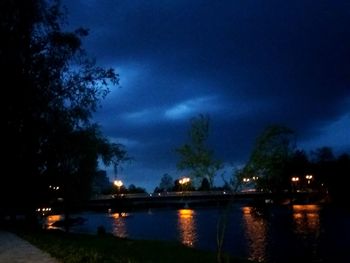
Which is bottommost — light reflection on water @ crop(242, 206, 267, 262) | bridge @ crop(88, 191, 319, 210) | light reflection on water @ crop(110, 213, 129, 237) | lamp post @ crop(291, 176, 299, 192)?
light reflection on water @ crop(242, 206, 267, 262)

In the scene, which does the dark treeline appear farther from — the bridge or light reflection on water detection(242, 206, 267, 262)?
the bridge

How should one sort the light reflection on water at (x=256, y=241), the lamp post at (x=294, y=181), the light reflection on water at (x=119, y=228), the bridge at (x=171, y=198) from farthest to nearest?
the lamp post at (x=294, y=181), the bridge at (x=171, y=198), the light reflection on water at (x=119, y=228), the light reflection on water at (x=256, y=241)

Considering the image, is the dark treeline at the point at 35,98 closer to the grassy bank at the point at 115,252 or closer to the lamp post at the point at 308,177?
the grassy bank at the point at 115,252

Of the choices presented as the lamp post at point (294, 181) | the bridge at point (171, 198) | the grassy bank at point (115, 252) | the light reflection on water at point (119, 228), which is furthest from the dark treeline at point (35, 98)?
the lamp post at point (294, 181)

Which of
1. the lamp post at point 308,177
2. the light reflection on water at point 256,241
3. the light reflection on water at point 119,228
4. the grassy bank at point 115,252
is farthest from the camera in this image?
the lamp post at point 308,177

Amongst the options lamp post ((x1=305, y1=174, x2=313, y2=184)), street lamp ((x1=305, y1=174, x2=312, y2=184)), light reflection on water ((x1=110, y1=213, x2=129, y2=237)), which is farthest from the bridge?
street lamp ((x1=305, y1=174, x2=312, y2=184))

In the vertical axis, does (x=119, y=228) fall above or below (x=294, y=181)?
below

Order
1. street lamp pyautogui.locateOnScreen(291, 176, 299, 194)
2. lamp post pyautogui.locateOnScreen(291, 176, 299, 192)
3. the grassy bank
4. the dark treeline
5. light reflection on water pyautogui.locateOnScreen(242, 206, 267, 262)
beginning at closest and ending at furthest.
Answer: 1. the grassy bank
2. the dark treeline
3. light reflection on water pyautogui.locateOnScreen(242, 206, 267, 262)
4. lamp post pyautogui.locateOnScreen(291, 176, 299, 192)
5. street lamp pyautogui.locateOnScreen(291, 176, 299, 194)

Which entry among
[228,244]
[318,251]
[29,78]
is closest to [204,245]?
[228,244]

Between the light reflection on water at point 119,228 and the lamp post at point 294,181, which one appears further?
the lamp post at point 294,181

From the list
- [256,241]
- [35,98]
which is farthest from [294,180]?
[35,98]

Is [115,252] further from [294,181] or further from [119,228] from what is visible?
[294,181]

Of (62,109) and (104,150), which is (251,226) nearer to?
(104,150)

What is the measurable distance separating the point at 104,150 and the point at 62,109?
13782 mm
